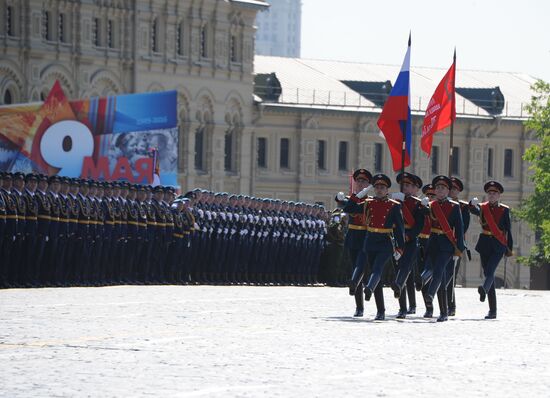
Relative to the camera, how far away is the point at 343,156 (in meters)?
76.6

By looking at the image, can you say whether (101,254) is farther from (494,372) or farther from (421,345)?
(494,372)

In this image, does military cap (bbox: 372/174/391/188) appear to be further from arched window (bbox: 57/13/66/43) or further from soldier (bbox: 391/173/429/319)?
arched window (bbox: 57/13/66/43)

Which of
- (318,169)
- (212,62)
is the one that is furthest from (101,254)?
(318,169)

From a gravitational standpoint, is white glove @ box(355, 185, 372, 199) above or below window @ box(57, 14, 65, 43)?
below

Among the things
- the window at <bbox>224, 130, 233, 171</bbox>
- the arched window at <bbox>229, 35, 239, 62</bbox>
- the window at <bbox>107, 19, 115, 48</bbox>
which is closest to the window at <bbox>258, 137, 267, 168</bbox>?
the window at <bbox>224, 130, 233, 171</bbox>

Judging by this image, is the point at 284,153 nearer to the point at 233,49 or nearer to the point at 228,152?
the point at 228,152

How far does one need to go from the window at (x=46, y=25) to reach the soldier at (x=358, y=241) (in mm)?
39660

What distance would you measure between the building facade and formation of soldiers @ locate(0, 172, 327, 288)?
25.6 m

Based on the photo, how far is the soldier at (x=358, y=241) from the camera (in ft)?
65.9

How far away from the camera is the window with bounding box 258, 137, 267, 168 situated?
240 ft

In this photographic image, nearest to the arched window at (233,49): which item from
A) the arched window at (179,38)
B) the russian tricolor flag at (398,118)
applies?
the arched window at (179,38)

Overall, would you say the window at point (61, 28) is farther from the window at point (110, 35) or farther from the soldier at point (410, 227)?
the soldier at point (410, 227)

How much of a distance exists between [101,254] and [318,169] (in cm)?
4888

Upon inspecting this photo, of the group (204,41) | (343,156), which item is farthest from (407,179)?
(343,156)
